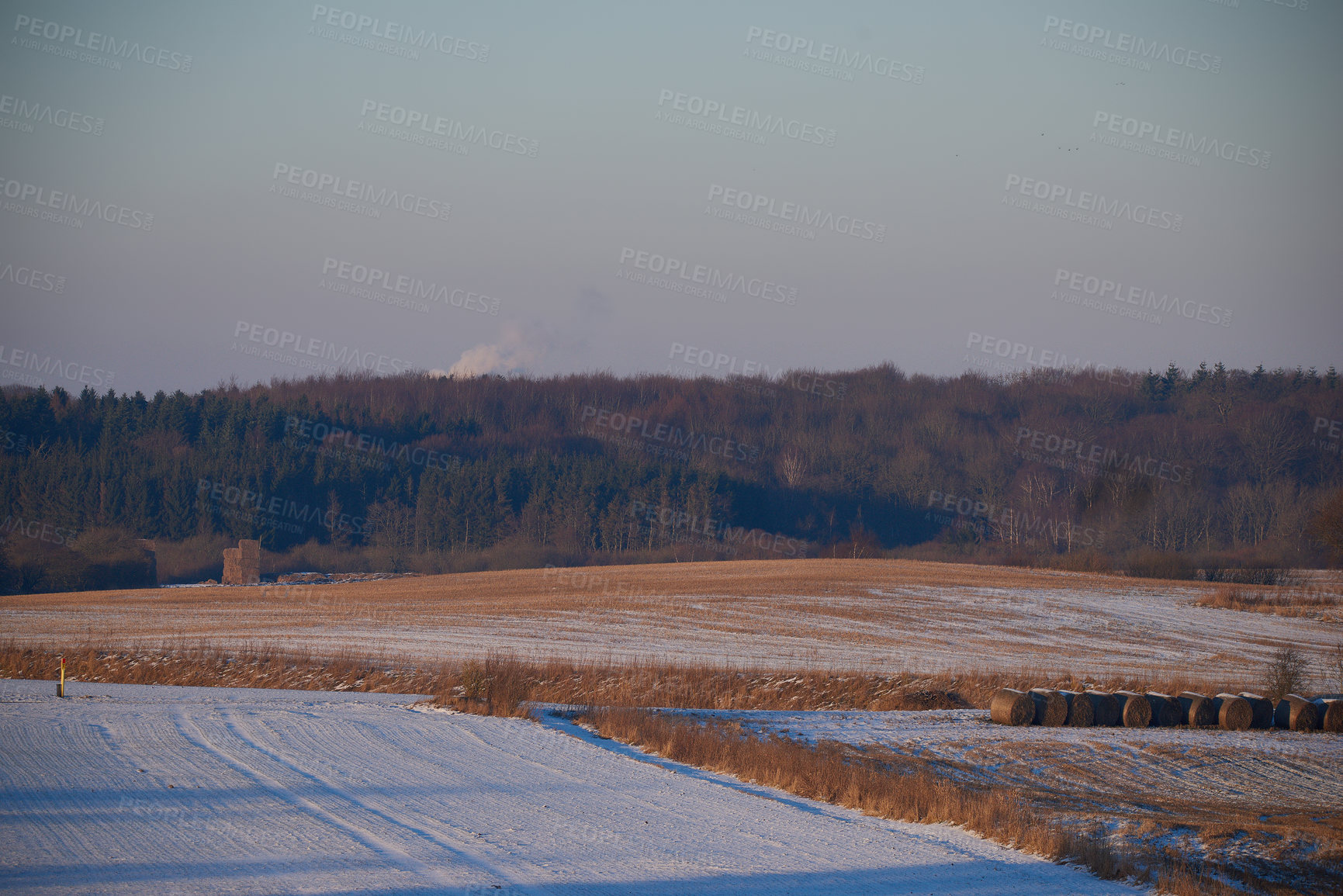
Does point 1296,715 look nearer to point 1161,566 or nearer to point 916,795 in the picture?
point 916,795

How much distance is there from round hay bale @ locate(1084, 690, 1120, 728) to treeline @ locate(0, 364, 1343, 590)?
41221 mm

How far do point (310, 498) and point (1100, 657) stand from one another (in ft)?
247

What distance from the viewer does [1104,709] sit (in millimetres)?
17688

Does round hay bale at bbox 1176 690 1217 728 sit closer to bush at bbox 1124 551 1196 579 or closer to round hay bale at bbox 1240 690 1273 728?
round hay bale at bbox 1240 690 1273 728

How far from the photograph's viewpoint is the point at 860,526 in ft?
300

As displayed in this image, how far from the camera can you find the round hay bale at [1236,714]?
1808 centimetres

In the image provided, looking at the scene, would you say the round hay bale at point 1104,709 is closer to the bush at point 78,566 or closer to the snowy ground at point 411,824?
the snowy ground at point 411,824

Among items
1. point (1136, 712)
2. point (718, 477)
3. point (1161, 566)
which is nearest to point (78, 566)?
point (718, 477)

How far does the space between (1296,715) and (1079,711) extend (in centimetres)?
452

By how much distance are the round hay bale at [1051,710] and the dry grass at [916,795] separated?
488 centimetres

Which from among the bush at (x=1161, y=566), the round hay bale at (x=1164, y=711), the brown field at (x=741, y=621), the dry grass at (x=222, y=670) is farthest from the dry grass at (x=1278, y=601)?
the dry grass at (x=222, y=670)

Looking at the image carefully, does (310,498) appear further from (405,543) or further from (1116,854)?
(1116,854)

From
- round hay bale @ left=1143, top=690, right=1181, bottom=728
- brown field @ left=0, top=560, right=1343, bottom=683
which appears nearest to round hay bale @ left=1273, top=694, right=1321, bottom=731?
round hay bale @ left=1143, top=690, right=1181, bottom=728

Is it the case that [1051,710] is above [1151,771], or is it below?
above
